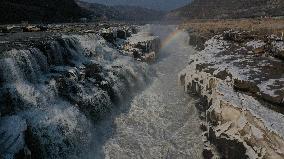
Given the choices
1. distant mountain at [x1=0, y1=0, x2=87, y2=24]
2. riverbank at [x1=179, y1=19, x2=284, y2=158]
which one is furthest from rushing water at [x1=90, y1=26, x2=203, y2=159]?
distant mountain at [x1=0, y1=0, x2=87, y2=24]

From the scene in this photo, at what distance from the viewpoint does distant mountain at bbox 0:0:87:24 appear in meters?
68.3

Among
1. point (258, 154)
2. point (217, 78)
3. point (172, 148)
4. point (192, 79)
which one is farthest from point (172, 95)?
point (258, 154)

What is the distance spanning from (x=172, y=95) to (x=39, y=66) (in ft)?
29.9

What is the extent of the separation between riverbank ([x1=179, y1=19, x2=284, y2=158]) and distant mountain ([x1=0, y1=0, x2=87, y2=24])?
50944 mm

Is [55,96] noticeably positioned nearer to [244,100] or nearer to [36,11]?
[244,100]

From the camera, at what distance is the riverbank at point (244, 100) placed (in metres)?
12.2

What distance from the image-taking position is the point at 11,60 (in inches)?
704

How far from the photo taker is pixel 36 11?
82.7 meters

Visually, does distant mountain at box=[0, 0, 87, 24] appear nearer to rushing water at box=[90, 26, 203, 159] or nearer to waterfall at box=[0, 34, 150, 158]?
waterfall at box=[0, 34, 150, 158]

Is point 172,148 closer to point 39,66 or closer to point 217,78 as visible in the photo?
point 217,78

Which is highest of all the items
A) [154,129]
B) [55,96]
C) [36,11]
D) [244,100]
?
[36,11]

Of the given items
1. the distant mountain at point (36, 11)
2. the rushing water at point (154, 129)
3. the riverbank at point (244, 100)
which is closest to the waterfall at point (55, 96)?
the rushing water at point (154, 129)

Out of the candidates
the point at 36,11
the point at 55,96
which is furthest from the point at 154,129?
the point at 36,11

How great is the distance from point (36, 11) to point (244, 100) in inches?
2985
